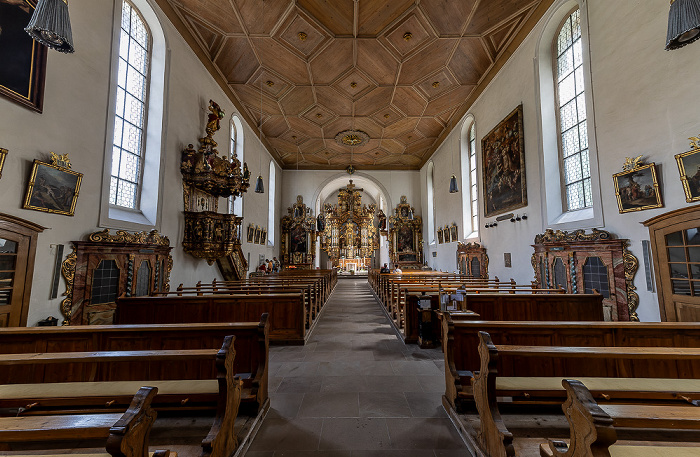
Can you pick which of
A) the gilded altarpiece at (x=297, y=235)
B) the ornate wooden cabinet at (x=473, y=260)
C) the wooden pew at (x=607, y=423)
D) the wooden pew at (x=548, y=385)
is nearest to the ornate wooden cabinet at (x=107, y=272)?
the wooden pew at (x=548, y=385)

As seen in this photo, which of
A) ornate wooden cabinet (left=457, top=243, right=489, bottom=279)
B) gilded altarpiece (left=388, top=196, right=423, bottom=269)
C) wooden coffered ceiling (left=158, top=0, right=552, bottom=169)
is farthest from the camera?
gilded altarpiece (left=388, top=196, right=423, bottom=269)

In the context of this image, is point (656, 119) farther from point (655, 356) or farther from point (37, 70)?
point (37, 70)

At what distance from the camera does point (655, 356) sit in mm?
1935

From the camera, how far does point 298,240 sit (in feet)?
58.1

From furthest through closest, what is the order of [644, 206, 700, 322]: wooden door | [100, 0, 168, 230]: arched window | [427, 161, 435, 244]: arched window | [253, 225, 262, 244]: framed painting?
[427, 161, 435, 244]: arched window, [253, 225, 262, 244]: framed painting, [100, 0, 168, 230]: arched window, [644, 206, 700, 322]: wooden door

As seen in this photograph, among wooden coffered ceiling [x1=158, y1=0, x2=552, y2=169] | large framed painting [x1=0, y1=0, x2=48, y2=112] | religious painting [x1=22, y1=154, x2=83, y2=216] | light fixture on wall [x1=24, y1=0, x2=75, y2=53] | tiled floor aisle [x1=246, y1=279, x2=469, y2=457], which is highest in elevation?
wooden coffered ceiling [x1=158, y1=0, x2=552, y2=169]

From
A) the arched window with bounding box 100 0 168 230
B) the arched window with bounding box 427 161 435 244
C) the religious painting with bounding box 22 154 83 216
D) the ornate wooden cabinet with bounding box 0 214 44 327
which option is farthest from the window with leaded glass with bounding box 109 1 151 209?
the arched window with bounding box 427 161 435 244

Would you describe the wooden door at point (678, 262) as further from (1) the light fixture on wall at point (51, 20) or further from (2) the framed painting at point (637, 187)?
(1) the light fixture on wall at point (51, 20)

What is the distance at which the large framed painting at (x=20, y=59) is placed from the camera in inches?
136

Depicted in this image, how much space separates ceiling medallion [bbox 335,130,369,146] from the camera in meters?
13.6

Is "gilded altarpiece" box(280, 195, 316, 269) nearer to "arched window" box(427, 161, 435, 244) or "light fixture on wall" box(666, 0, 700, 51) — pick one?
"arched window" box(427, 161, 435, 244)

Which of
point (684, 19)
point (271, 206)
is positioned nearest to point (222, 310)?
point (684, 19)

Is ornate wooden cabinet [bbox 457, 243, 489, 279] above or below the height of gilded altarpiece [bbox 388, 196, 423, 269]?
below

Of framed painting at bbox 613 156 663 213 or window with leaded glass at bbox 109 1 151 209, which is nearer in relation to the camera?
framed painting at bbox 613 156 663 213
